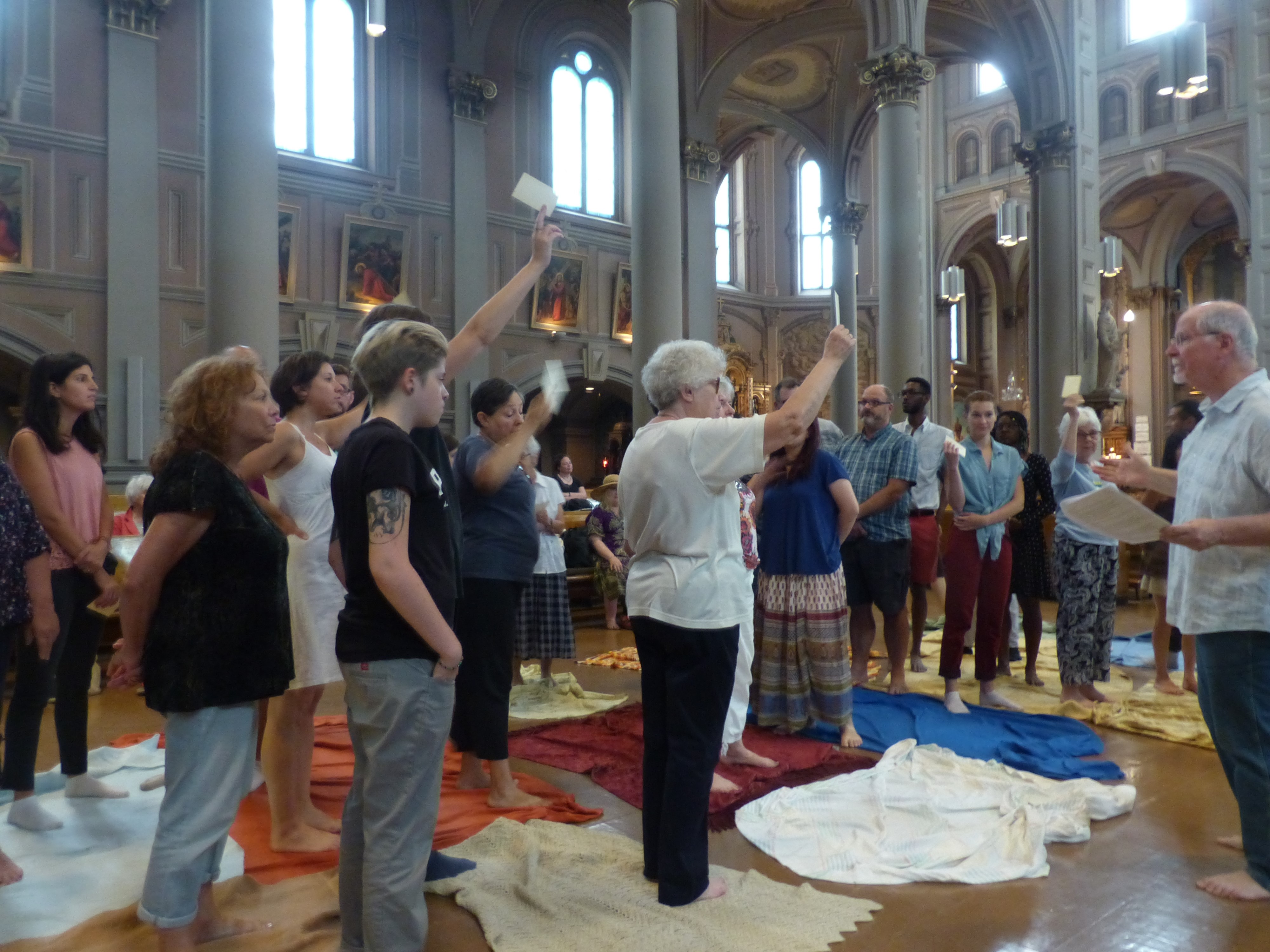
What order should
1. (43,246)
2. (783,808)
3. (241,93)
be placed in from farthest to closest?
(43,246) < (241,93) < (783,808)

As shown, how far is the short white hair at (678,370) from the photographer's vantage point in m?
2.65

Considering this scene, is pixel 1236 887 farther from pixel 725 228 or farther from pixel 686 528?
pixel 725 228

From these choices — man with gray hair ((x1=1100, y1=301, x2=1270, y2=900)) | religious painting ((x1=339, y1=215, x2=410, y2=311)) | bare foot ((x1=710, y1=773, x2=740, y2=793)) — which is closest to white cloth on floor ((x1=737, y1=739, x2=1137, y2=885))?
bare foot ((x1=710, y1=773, x2=740, y2=793))

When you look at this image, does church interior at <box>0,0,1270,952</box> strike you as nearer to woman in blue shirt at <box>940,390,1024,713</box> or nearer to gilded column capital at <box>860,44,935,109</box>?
gilded column capital at <box>860,44,935,109</box>

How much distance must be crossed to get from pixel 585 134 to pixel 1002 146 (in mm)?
11325

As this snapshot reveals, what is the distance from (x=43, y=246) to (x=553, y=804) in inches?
408

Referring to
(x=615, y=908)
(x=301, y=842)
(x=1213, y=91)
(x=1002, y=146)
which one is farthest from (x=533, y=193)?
(x=1002, y=146)

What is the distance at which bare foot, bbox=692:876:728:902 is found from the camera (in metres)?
2.59

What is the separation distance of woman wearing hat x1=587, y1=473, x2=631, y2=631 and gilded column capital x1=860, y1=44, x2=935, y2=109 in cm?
601

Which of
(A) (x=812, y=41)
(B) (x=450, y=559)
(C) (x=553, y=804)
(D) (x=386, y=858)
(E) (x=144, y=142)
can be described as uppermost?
(A) (x=812, y=41)

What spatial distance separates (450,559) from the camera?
222 centimetres

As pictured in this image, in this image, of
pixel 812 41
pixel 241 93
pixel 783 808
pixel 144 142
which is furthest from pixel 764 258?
pixel 783 808

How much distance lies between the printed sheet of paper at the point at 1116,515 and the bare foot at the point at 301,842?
8.23 ft

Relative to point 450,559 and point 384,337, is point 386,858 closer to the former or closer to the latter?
point 450,559
